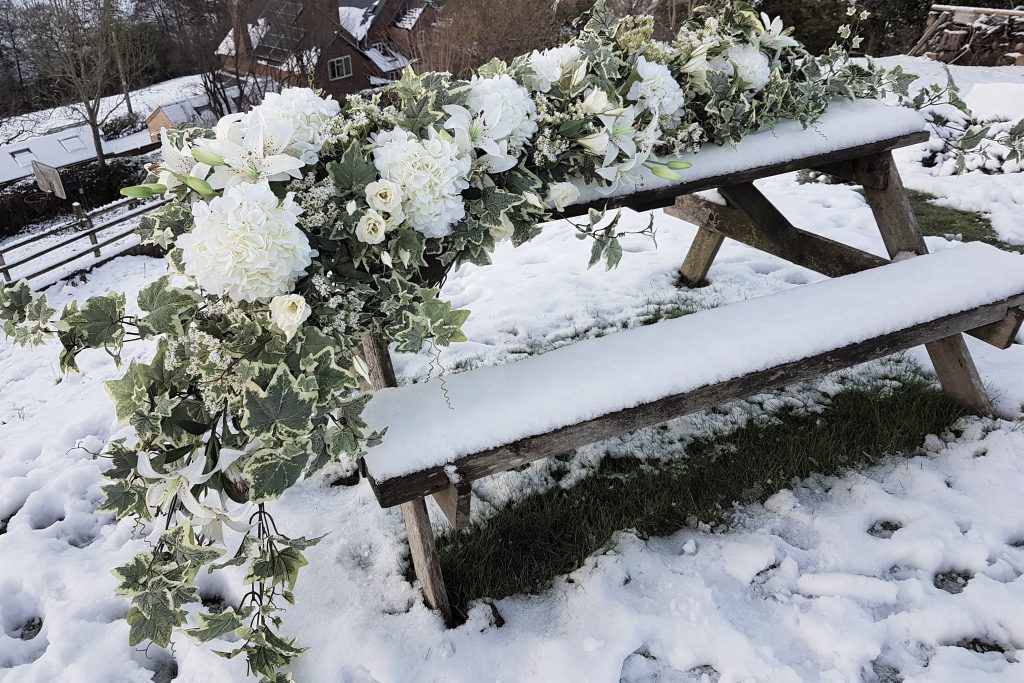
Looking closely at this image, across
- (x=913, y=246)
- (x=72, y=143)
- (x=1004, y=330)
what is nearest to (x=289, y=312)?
(x=1004, y=330)

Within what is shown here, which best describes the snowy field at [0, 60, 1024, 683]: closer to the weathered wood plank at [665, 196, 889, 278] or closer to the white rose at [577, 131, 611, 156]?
the weathered wood plank at [665, 196, 889, 278]

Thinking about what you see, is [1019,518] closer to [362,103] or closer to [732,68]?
[732,68]

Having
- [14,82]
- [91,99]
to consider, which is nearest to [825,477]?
[91,99]

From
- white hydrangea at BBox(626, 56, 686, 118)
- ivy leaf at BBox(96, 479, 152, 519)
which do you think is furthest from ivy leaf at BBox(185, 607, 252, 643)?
white hydrangea at BBox(626, 56, 686, 118)

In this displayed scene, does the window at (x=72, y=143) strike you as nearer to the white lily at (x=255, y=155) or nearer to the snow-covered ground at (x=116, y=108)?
the snow-covered ground at (x=116, y=108)

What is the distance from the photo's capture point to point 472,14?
13.5 meters

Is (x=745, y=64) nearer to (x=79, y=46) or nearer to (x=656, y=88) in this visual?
(x=656, y=88)

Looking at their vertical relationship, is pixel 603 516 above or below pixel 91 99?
below

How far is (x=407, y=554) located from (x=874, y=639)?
53.4 inches

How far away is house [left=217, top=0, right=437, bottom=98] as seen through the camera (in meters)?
21.9

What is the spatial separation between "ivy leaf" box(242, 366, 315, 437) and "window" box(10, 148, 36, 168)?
22.7 meters

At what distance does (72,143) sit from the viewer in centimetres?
2222

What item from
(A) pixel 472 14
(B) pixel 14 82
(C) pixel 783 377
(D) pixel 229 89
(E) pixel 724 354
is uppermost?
(B) pixel 14 82

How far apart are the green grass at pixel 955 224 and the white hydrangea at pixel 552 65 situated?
3.39m
